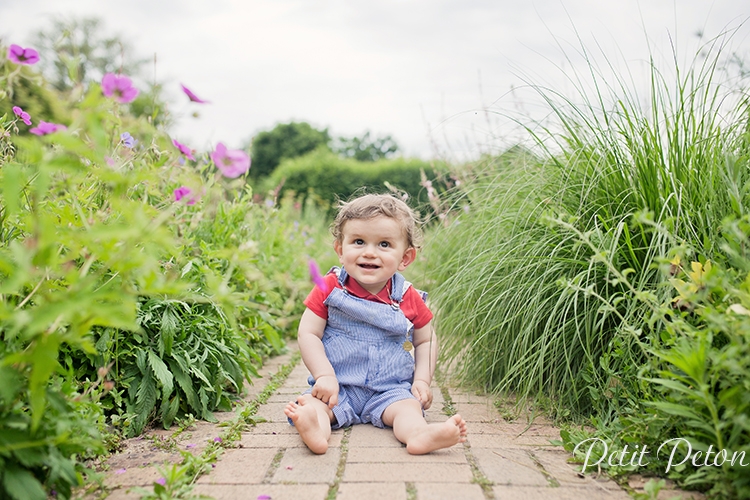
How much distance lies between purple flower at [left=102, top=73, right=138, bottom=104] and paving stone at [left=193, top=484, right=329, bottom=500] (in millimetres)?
994

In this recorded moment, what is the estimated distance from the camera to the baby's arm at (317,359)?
2.01m

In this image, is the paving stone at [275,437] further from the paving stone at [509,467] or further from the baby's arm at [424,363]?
the paving stone at [509,467]

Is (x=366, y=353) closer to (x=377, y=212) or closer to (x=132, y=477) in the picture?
(x=377, y=212)

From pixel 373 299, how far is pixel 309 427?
668 millimetres

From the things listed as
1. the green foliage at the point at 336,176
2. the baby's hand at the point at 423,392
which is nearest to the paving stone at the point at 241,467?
the baby's hand at the point at 423,392

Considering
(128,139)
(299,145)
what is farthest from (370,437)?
(299,145)

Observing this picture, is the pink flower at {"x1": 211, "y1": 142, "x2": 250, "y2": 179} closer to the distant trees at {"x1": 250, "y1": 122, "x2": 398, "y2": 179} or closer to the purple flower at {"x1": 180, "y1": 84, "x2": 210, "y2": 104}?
the purple flower at {"x1": 180, "y1": 84, "x2": 210, "y2": 104}

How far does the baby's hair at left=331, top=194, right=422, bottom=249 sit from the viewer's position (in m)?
2.21

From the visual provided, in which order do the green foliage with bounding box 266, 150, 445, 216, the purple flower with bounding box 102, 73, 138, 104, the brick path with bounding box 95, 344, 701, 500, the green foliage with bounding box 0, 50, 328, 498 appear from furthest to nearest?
the green foliage with bounding box 266, 150, 445, 216 < the brick path with bounding box 95, 344, 701, 500 < the purple flower with bounding box 102, 73, 138, 104 < the green foliage with bounding box 0, 50, 328, 498

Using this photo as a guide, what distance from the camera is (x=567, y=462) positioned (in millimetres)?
1715

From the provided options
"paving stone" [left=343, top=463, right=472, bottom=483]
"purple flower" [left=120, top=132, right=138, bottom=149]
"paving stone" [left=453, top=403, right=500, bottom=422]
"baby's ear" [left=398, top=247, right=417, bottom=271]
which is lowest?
"paving stone" [left=453, top=403, right=500, bottom=422]

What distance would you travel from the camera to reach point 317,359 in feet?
7.00

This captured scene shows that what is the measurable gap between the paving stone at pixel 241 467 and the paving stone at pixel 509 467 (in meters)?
0.65

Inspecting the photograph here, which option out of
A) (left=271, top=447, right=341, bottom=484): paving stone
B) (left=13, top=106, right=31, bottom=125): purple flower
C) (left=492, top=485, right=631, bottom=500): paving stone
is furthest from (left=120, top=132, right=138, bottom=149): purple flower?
(left=492, top=485, right=631, bottom=500): paving stone
